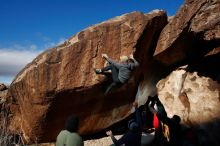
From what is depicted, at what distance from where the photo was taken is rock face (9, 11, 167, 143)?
12.2m

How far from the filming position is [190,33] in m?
12.5

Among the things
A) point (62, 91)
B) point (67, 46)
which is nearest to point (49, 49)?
point (67, 46)

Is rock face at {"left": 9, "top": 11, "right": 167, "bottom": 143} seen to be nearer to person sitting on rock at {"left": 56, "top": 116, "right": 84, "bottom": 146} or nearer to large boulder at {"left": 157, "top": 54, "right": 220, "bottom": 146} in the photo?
large boulder at {"left": 157, "top": 54, "right": 220, "bottom": 146}

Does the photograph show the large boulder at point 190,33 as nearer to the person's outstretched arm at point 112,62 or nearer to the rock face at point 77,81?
the rock face at point 77,81

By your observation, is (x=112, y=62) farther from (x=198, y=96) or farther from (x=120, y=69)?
(x=198, y=96)

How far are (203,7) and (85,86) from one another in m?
4.62

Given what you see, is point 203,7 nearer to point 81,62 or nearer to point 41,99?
point 81,62

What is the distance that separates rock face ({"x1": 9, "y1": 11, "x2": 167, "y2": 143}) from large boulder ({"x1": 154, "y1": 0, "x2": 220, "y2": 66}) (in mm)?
687

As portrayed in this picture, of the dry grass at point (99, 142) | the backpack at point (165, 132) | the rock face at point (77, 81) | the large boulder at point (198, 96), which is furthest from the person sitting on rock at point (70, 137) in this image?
the large boulder at point (198, 96)

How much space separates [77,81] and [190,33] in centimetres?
407

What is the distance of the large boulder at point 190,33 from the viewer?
11.7 metres

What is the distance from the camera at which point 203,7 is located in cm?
1212

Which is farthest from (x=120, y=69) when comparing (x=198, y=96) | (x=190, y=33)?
(x=198, y=96)

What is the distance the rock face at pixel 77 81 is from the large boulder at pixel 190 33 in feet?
2.25
